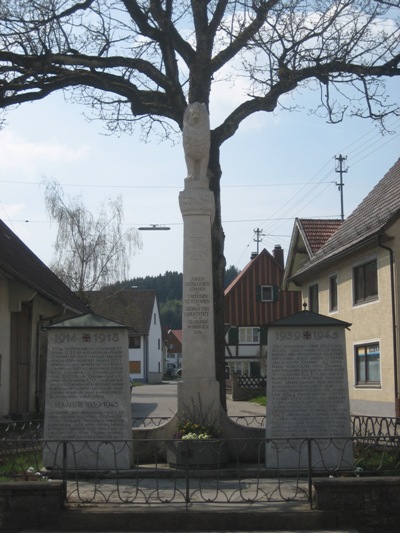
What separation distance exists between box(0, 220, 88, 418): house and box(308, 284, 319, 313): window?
31.6ft

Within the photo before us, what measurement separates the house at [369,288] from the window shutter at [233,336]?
1045 inches

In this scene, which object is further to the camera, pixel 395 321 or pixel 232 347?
pixel 232 347

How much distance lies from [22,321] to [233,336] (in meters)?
36.7

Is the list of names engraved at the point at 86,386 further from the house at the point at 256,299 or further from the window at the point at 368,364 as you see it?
the house at the point at 256,299

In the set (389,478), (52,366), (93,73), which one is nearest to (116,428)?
(52,366)

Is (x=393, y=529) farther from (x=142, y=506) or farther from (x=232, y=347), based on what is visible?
(x=232, y=347)

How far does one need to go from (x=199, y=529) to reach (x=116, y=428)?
3015mm

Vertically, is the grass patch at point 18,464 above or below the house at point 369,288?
below

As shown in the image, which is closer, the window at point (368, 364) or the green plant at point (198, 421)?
the green plant at point (198, 421)

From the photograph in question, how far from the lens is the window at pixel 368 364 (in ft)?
80.3

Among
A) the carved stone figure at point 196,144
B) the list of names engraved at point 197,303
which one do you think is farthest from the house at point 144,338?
the list of names engraved at point 197,303

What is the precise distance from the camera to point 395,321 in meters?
22.5

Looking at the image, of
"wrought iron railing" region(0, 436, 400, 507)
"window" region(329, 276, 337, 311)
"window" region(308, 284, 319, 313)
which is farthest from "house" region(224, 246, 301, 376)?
"wrought iron railing" region(0, 436, 400, 507)

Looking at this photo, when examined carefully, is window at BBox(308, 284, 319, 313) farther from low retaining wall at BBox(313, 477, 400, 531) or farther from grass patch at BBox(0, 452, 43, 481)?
low retaining wall at BBox(313, 477, 400, 531)
